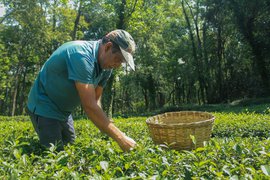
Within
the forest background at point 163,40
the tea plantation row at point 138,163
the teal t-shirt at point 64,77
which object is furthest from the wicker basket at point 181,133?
the forest background at point 163,40

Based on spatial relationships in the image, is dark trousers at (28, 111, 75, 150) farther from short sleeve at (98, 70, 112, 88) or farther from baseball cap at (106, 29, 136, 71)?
baseball cap at (106, 29, 136, 71)

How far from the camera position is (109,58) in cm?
306

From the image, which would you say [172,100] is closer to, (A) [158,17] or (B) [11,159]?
(A) [158,17]

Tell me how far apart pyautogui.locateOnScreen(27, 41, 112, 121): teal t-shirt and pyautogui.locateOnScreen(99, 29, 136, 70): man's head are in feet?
0.29

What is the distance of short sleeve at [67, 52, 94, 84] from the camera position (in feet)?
9.25

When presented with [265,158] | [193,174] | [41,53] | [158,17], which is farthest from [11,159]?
[41,53]

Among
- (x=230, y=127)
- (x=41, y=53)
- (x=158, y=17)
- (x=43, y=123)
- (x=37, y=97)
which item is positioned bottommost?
(x=230, y=127)

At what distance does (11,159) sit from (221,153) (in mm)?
1604

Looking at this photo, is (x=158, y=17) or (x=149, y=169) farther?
(x=158, y=17)

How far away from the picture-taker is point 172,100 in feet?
145

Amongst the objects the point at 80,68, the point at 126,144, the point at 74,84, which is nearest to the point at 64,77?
the point at 74,84

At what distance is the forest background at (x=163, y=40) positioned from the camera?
20438 mm

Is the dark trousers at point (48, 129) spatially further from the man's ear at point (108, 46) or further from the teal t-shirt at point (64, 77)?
the man's ear at point (108, 46)

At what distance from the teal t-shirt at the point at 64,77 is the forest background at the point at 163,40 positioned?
1384cm
